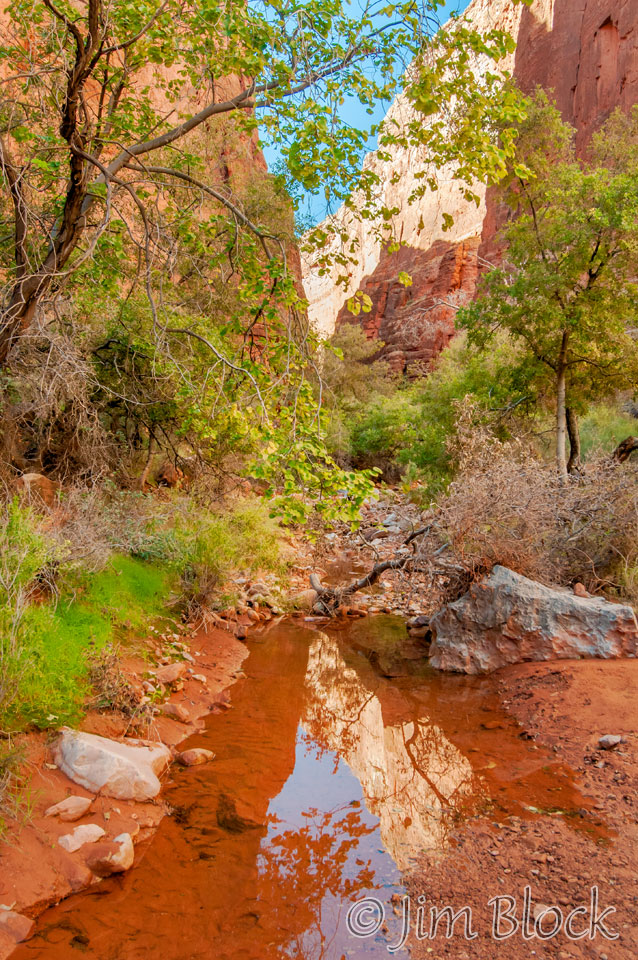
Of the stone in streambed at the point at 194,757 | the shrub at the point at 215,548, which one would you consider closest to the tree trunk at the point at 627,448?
the shrub at the point at 215,548

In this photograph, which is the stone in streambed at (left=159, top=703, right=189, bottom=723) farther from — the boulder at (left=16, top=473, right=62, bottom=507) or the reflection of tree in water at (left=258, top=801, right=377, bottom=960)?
the boulder at (left=16, top=473, right=62, bottom=507)

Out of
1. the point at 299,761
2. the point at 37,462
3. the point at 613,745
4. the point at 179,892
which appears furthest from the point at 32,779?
the point at 37,462

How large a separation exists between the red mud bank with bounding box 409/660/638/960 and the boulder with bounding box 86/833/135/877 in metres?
1.65

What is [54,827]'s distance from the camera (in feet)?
10.3

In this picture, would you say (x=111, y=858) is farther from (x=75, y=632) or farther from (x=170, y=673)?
(x=170, y=673)

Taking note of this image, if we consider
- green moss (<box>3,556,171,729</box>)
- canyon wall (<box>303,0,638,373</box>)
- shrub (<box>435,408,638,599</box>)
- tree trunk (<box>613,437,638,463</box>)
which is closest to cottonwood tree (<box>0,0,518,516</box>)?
green moss (<box>3,556,171,729</box>)

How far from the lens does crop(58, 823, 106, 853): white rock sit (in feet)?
10.1

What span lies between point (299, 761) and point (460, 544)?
3399 mm

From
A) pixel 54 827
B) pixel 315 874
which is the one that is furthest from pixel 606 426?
pixel 54 827

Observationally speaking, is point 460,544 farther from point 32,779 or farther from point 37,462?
point 37,462

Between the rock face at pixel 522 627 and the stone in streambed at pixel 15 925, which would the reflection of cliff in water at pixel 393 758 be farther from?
the stone in streambed at pixel 15 925

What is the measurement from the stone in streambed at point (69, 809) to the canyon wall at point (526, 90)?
2252 centimetres

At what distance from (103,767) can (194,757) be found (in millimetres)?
935

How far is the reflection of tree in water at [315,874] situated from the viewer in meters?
2.80
